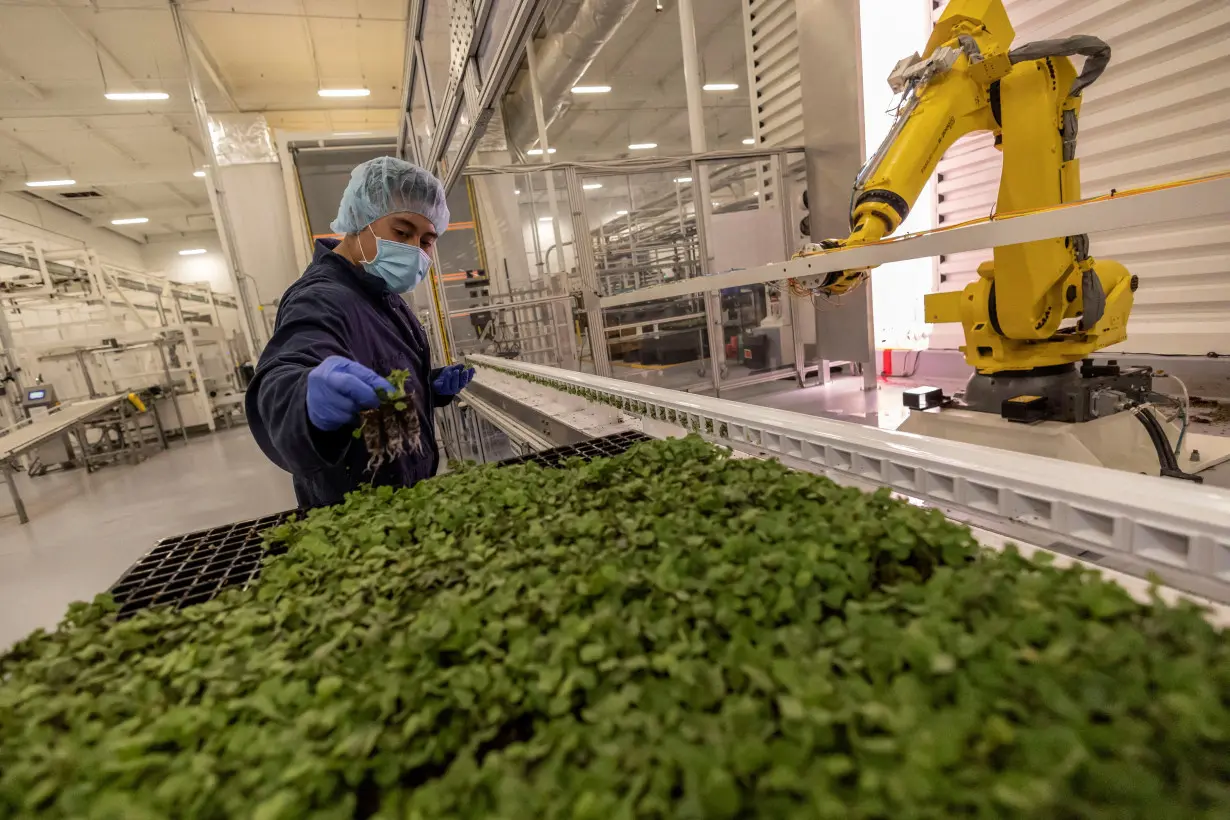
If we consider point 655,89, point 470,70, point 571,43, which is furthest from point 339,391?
point 655,89

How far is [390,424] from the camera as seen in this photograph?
1.49 meters

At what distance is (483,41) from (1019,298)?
2.45 metres

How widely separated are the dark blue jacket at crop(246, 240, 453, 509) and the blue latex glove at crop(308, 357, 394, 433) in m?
0.04

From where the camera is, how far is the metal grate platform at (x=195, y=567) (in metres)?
1.13

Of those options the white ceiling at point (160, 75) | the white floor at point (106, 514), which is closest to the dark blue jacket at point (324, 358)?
the white floor at point (106, 514)

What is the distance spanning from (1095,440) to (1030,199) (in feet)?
3.43

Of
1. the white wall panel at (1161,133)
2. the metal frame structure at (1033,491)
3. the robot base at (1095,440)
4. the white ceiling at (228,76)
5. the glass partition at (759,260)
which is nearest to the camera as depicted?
the metal frame structure at (1033,491)

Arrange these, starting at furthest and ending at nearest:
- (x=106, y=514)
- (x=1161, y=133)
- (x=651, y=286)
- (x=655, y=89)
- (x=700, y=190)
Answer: (x=655, y=89) → (x=106, y=514) → (x=700, y=190) → (x=651, y=286) → (x=1161, y=133)

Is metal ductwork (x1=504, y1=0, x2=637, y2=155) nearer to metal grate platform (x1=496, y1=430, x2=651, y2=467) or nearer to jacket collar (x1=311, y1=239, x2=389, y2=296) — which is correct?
jacket collar (x1=311, y1=239, x2=389, y2=296)

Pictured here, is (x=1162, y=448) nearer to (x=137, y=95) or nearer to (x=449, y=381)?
(x=449, y=381)

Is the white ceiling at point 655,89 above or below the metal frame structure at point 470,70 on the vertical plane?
above

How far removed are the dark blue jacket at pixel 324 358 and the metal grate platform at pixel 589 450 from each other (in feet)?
1.25

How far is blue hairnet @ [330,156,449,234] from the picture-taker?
2105 millimetres

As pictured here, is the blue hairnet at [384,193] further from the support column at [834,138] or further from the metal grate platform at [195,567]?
the support column at [834,138]
